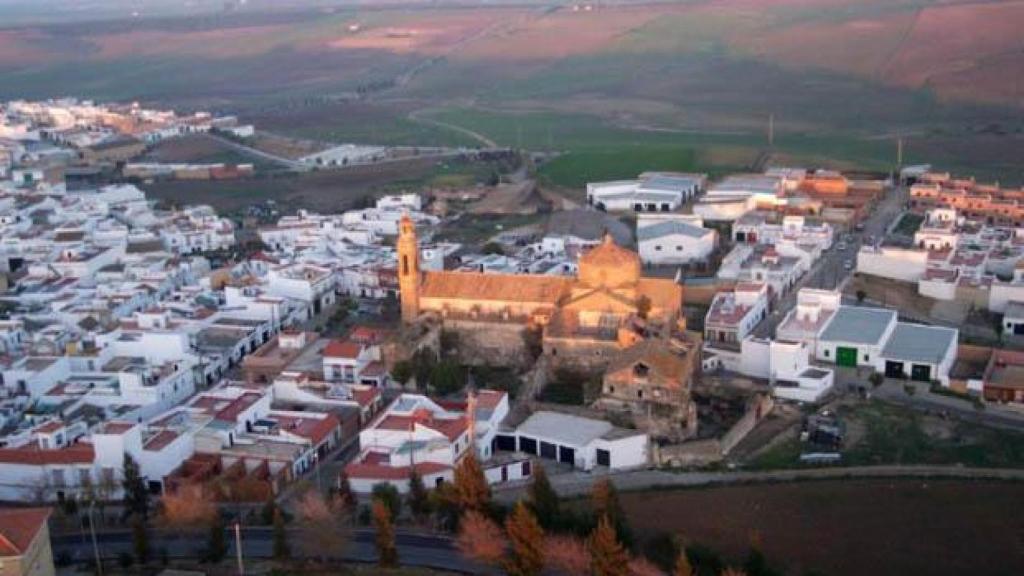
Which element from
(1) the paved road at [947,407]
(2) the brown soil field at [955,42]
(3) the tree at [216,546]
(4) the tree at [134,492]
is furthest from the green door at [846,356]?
(2) the brown soil field at [955,42]

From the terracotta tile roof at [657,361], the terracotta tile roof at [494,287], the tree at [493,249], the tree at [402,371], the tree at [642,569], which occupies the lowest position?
the tree at [642,569]

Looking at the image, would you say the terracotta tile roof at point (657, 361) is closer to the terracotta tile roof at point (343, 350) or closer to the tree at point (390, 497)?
the tree at point (390, 497)

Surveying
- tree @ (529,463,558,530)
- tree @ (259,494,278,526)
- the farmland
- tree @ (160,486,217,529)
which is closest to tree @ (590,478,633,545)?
tree @ (529,463,558,530)

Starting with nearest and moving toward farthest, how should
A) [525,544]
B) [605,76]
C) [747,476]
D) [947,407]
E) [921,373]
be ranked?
[525,544]
[747,476]
[947,407]
[921,373]
[605,76]

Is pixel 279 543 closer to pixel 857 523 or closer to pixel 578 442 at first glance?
pixel 578 442

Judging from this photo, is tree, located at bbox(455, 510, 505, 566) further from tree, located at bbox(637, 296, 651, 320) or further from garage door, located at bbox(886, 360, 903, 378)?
garage door, located at bbox(886, 360, 903, 378)

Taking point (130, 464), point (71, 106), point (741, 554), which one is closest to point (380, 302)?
point (130, 464)

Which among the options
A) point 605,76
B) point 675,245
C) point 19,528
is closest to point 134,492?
point 19,528
